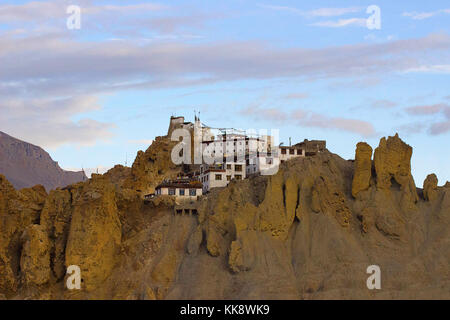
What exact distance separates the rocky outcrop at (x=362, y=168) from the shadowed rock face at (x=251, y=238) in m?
0.09

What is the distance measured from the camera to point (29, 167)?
481 feet

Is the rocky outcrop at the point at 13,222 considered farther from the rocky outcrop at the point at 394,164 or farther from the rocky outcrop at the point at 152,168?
the rocky outcrop at the point at 394,164

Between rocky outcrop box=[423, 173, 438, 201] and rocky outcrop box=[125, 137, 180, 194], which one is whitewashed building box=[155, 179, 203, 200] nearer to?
rocky outcrop box=[125, 137, 180, 194]

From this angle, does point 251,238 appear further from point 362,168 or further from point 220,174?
point 362,168

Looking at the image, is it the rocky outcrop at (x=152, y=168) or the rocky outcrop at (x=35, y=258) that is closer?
the rocky outcrop at (x=35, y=258)

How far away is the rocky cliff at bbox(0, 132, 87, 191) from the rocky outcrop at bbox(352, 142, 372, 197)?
64174mm

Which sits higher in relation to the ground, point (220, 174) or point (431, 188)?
point (220, 174)

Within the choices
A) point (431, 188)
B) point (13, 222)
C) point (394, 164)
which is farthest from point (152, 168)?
point (431, 188)

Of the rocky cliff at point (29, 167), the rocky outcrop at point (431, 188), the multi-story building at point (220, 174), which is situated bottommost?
the rocky outcrop at point (431, 188)

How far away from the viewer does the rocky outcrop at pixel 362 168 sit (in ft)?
276

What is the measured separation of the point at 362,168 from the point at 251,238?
12.2 meters

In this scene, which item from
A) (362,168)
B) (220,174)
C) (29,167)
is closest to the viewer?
(362,168)

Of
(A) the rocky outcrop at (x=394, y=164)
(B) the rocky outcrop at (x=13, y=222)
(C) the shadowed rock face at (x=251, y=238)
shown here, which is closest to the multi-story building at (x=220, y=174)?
(C) the shadowed rock face at (x=251, y=238)
